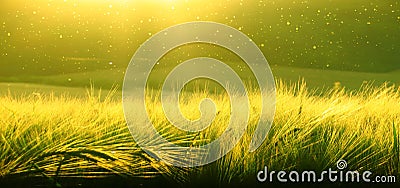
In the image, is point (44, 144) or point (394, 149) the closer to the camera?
point (44, 144)

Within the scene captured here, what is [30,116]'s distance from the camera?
10.5 ft

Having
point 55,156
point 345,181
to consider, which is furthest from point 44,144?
point 345,181

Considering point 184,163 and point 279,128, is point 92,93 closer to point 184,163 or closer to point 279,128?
point 184,163

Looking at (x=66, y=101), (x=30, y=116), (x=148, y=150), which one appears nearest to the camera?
(x=148, y=150)

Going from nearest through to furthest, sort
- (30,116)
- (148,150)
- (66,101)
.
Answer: (148,150), (30,116), (66,101)

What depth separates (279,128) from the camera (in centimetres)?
325

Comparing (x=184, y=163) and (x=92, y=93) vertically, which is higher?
(x=92, y=93)

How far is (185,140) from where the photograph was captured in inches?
123

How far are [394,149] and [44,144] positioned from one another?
5.11ft

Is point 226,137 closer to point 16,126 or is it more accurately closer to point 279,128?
point 279,128

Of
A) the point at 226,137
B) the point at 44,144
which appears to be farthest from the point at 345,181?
the point at 44,144

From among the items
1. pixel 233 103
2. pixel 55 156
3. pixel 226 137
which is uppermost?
pixel 233 103

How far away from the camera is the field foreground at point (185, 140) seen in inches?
117

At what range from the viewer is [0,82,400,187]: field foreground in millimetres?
2973
